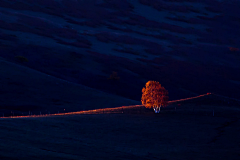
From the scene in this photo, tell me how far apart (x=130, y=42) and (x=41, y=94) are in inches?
2229

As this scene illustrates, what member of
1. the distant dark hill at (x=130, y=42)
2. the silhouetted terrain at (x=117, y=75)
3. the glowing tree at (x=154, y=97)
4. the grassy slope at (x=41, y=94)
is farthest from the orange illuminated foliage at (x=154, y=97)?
the distant dark hill at (x=130, y=42)

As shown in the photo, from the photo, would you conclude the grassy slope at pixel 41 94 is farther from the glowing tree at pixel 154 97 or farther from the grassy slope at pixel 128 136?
the grassy slope at pixel 128 136

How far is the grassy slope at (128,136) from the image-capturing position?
24.2 m

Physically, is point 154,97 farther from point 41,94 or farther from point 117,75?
point 117,75

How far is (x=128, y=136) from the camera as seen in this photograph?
3403cm

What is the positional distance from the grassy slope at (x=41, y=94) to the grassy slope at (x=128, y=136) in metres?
15.4

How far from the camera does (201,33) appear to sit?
129625 millimetres

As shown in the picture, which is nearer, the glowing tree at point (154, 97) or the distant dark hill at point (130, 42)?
the glowing tree at point (154, 97)

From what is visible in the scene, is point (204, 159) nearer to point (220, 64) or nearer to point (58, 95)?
point (58, 95)

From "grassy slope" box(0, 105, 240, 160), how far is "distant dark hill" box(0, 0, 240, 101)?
1265 inches

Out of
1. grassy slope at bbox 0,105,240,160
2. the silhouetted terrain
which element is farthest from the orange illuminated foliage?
grassy slope at bbox 0,105,240,160

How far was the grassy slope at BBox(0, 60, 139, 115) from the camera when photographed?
57.1 m

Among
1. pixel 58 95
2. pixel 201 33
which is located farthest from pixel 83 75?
pixel 201 33

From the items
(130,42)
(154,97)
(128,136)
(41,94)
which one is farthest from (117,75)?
(128,136)
